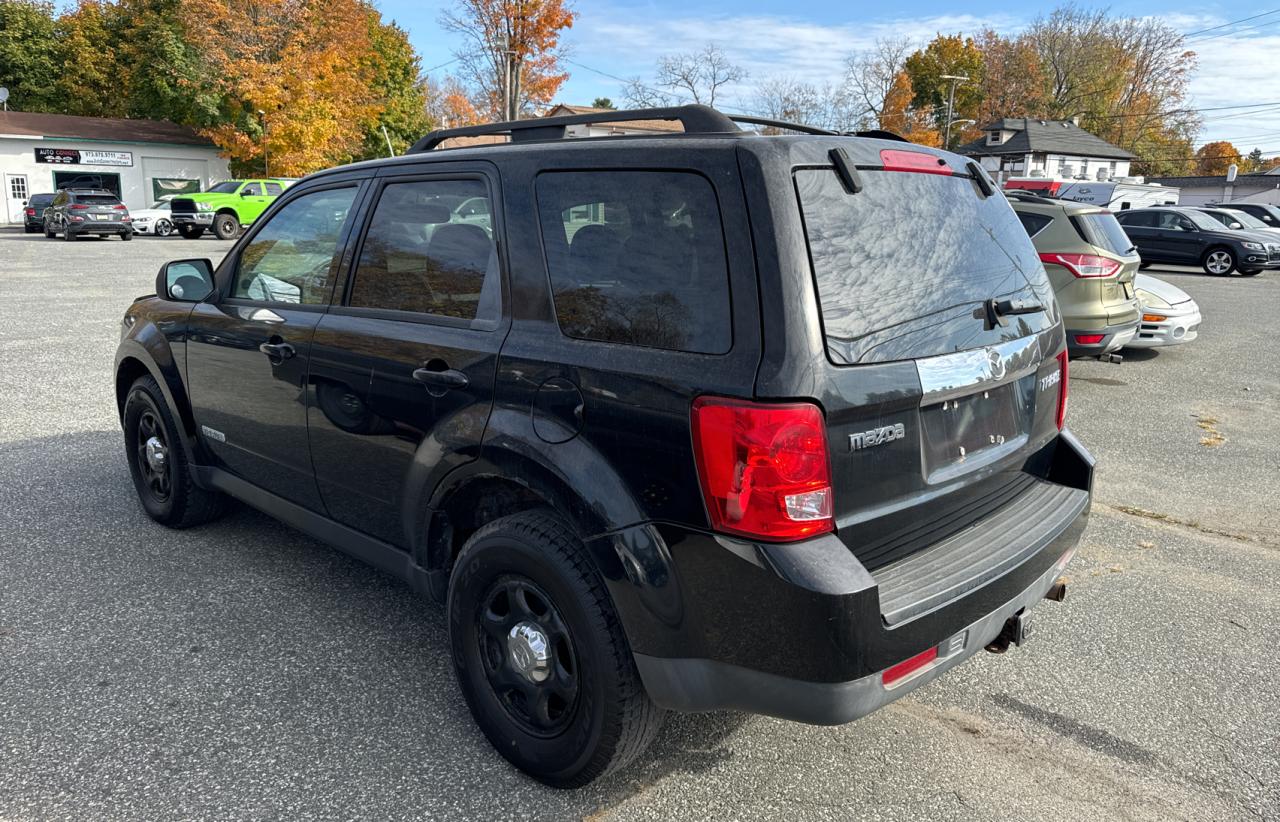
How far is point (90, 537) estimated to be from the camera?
4406 mm

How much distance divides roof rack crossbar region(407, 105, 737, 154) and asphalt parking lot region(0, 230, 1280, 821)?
1.92m

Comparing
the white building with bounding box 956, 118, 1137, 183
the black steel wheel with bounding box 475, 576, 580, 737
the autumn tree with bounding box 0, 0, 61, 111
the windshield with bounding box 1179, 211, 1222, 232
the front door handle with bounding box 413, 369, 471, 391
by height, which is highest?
the autumn tree with bounding box 0, 0, 61, 111

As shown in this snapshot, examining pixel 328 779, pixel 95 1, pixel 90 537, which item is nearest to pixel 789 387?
pixel 328 779

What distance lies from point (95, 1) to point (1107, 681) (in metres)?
61.3

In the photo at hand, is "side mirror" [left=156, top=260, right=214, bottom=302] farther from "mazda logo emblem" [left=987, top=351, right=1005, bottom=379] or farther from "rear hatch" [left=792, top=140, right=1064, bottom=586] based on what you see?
"mazda logo emblem" [left=987, top=351, right=1005, bottom=379]

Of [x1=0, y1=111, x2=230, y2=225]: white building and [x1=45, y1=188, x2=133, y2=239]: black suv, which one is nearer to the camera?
[x1=45, y1=188, x2=133, y2=239]: black suv

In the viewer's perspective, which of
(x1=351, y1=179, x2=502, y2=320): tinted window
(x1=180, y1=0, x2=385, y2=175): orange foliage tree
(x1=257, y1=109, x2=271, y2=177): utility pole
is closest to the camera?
(x1=351, y1=179, x2=502, y2=320): tinted window

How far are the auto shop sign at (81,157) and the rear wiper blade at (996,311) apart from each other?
4835 centimetres

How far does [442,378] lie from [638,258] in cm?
78

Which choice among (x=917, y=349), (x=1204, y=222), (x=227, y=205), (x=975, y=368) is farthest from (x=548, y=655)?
(x=227, y=205)

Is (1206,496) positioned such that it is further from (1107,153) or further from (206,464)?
(1107,153)

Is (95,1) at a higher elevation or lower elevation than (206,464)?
higher

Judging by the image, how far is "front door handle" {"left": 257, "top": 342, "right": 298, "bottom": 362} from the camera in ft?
11.1

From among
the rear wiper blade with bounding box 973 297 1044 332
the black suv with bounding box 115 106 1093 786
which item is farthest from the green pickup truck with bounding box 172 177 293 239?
the rear wiper blade with bounding box 973 297 1044 332
